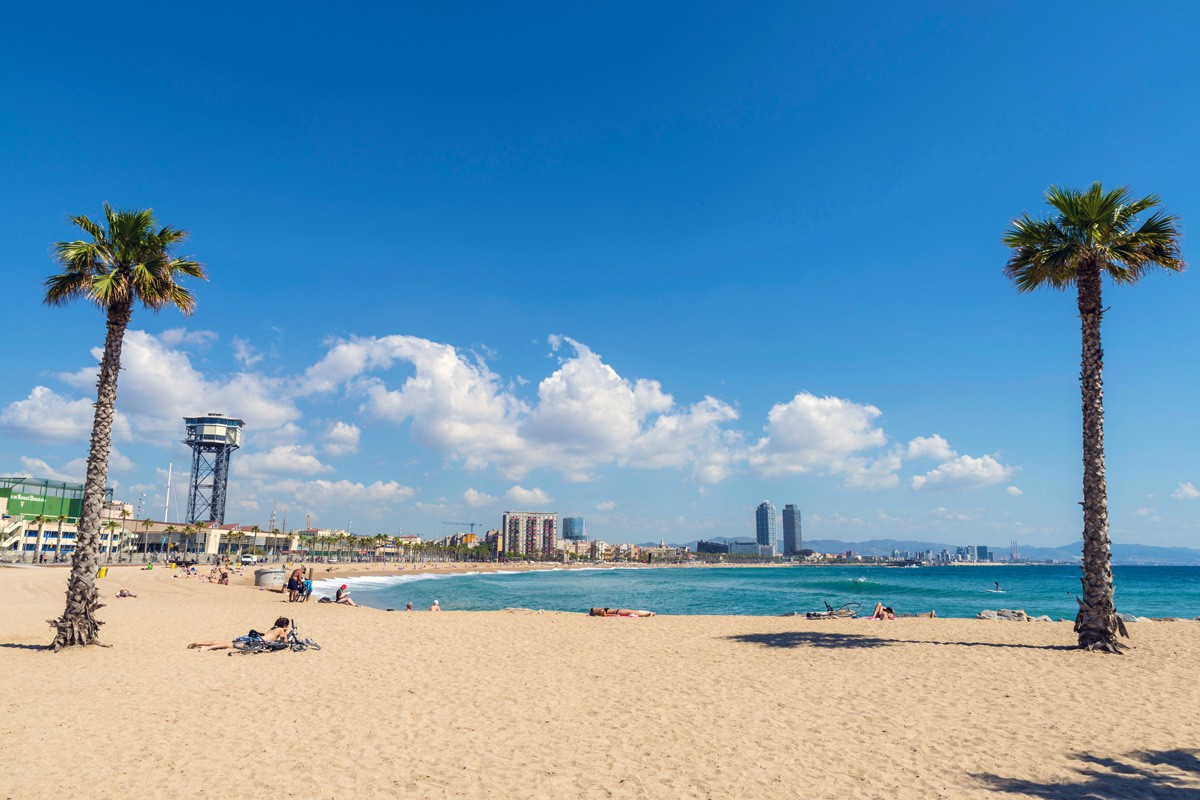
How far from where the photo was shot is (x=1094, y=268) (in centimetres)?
1656

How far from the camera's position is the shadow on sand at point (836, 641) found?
53.5ft

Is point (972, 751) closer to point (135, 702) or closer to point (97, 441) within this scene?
point (135, 702)

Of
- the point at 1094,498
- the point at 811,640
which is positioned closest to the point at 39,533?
the point at 811,640

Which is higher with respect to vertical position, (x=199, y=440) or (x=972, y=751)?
(x=199, y=440)

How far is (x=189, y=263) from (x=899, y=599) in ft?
209

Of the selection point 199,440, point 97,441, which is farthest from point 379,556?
point 97,441

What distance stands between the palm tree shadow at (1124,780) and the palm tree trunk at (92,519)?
1845cm

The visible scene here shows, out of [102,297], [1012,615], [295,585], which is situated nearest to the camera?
[102,297]

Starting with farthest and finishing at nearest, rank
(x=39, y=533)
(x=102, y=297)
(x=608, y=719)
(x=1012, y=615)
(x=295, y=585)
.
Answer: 1. (x=39, y=533)
2. (x=295, y=585)
3. (x=1012, y=615)
4. (x=102, y=297)
5. (x=608, y=719)

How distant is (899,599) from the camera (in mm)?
61094

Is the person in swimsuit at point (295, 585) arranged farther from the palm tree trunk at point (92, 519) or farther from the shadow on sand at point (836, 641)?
the shadow on sand at point (836, 641)

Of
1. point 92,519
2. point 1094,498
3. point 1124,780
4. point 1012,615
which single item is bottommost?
point 1012,615

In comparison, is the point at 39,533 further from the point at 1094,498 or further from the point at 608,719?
the point at 1094,498

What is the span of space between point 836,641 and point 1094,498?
7366 millimetres
